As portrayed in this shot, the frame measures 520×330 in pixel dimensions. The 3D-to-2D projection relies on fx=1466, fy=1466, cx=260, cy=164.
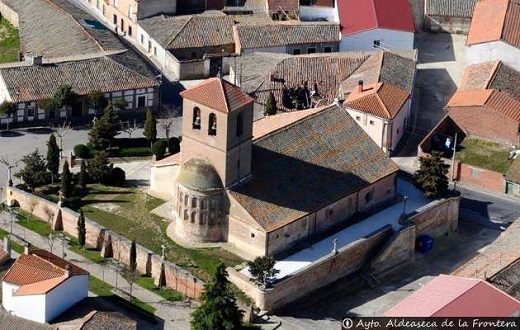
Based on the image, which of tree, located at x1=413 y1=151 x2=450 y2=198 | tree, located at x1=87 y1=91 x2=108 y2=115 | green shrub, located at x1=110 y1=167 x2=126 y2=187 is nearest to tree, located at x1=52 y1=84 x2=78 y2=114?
tree, located at x1=87 y1=91 x2=108 y2=115

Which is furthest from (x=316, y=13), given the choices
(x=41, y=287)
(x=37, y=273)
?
(x=41, y=287)

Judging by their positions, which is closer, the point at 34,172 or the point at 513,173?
the point at 34,172

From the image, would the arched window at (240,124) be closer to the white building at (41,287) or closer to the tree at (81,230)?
the tree at (81,230)

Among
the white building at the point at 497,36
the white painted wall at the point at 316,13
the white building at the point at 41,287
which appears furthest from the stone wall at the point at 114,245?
the white building at the point at 497,36

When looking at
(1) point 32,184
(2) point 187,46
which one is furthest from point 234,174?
(2) point 187,46

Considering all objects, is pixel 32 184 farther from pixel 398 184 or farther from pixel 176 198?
pixel 398 184

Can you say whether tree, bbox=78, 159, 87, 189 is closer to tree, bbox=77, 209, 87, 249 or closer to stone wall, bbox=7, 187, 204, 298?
stone wall, bbox=7, 187, 204, 298

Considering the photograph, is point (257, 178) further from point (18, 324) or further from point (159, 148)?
point (18, 324)
